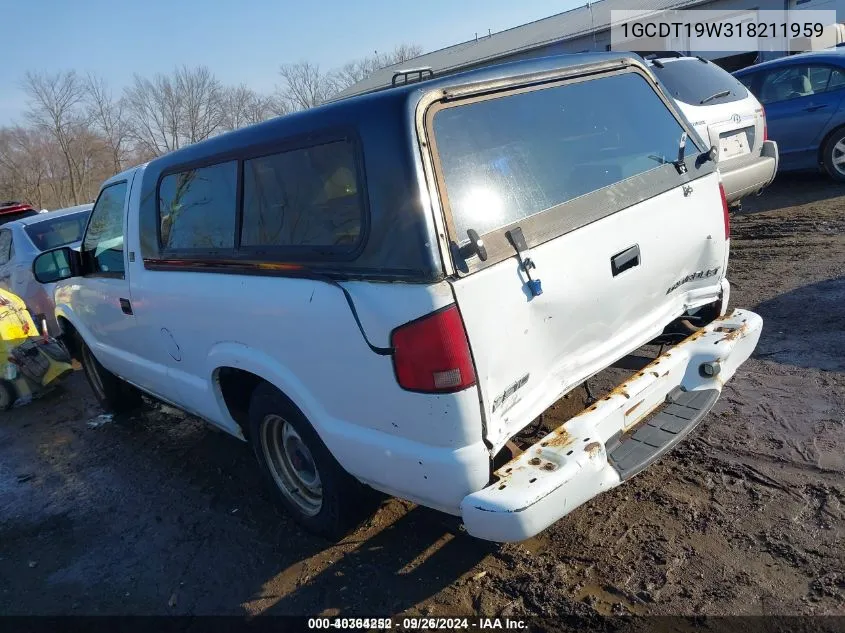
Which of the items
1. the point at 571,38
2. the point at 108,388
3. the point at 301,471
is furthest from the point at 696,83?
the point at 571,38

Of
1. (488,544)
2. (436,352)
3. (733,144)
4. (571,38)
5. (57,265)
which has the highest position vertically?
(571,38)

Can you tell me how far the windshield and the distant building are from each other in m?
11.5

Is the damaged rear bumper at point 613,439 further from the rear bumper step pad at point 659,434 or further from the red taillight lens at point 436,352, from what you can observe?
the red taillight lens at point 436,352

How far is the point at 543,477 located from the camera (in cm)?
229

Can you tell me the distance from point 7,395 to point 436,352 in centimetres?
583

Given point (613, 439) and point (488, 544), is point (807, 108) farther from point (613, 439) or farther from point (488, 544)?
point (488, 544)

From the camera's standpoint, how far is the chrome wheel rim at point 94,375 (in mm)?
5516

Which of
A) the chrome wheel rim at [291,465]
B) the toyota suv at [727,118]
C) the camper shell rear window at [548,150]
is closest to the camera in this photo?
the camper shell rear window at [548,150]

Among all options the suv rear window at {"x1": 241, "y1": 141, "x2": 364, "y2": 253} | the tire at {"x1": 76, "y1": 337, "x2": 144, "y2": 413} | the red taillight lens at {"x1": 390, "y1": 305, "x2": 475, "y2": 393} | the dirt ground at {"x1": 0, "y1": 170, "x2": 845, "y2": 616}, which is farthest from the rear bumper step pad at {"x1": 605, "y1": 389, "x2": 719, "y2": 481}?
the tire at {"x1": 76, "y1": 337, "x2": 144, "y2": 413}

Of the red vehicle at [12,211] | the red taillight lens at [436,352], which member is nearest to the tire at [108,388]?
the red taillight lens at [436,352]

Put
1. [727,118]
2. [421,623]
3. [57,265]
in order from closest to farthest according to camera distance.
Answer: [421,623]
[57,265]
[727,118]

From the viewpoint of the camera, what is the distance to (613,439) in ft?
8.81

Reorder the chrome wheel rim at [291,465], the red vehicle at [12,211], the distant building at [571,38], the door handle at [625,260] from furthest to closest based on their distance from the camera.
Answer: the distant building at [571,38] < the red vehicle at [12,211] < the chrome wheel rim at [291,465] < the door handle at [625,260]

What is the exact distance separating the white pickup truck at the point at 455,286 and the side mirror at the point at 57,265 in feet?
4.27
